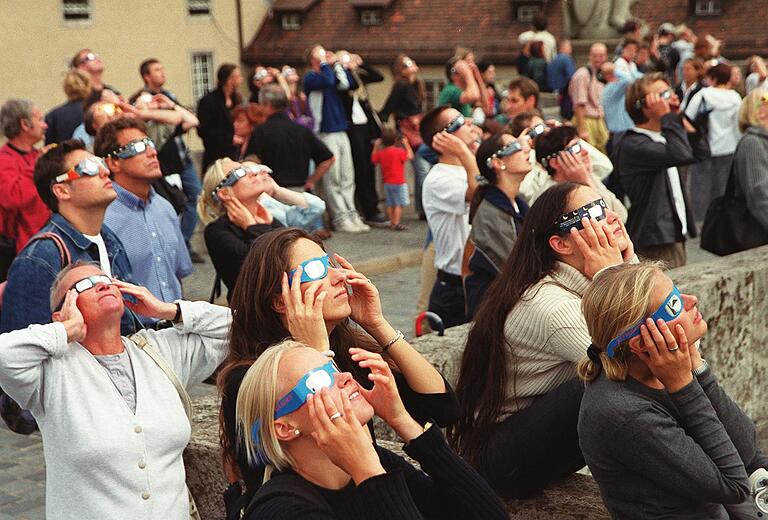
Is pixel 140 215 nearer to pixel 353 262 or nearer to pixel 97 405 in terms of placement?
pixel 97 405

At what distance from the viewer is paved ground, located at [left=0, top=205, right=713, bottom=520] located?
691 centimetres

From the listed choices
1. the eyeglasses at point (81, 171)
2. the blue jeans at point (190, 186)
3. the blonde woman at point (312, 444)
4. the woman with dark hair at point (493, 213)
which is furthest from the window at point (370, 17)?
the blonde woman at point (312, 444)

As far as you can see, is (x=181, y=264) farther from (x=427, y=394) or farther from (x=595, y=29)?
(x=595, y=29)

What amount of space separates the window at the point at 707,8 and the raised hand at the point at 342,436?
97.8 feet

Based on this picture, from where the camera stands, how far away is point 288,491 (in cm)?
329

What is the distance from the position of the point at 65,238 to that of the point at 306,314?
2035mm

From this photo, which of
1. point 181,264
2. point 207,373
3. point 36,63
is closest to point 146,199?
point 181,264

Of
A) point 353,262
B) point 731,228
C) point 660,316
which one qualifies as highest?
point 660,316

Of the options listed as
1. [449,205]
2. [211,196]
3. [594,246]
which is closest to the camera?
[594,246]

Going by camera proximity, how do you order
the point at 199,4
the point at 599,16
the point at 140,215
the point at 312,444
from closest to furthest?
the point at 312,444 < the point at 140,215 < the point at 599,16 < the point at 199,4

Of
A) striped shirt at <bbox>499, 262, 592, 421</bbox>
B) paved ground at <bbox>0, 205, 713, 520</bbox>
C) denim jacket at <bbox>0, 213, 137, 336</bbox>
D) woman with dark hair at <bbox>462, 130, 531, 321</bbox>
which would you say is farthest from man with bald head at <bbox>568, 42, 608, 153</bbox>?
striped shirt at <bbox>499, 262, 592, 421</bbox>

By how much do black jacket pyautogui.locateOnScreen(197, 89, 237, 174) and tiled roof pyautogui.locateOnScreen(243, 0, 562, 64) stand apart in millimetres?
18882

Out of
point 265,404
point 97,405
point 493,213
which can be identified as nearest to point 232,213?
point 493,213

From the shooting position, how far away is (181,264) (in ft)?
22.4
